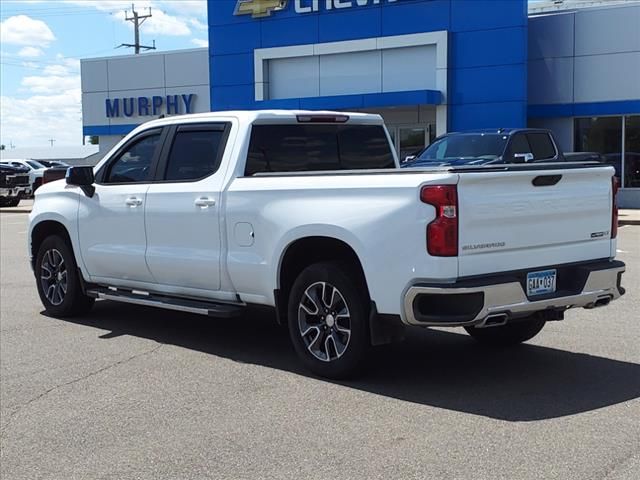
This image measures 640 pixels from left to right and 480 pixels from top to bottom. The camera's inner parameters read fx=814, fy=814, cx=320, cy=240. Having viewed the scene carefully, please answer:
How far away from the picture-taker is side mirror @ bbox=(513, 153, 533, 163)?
14290mm

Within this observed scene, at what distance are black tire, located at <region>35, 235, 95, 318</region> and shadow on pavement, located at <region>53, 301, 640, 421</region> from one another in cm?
31

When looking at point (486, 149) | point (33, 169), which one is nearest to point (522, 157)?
point (486, 149)

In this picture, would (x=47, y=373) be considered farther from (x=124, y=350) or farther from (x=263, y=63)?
(x=263, y=63)

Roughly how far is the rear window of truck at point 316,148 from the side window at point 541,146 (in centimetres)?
798

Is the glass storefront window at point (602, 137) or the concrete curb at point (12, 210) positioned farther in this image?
the concrete curb at point (12, 210)

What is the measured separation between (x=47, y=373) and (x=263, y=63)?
23.0 metres

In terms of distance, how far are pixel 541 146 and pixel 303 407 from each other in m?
11.1

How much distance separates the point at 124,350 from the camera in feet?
23.6

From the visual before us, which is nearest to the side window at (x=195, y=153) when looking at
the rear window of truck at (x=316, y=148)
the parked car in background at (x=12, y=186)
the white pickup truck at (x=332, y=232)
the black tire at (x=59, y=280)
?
the white pickup truck at (x=332, y=232)

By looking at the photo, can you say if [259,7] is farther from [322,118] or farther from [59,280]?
[322,118]

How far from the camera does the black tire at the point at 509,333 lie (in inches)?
270

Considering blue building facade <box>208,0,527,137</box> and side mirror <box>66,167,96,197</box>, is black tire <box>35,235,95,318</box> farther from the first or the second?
blue building facade <box>208,0,527,137</box>

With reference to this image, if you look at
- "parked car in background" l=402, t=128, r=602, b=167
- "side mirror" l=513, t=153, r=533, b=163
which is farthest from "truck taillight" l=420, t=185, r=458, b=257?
"side mirror" l=513, t=153, r=533, b=163

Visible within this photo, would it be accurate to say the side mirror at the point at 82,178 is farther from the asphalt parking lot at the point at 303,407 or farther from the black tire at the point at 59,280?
the asphalt parking lot at the point at 303,407
